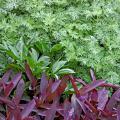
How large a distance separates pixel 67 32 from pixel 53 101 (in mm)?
608

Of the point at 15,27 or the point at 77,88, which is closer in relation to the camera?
the point at 77,88

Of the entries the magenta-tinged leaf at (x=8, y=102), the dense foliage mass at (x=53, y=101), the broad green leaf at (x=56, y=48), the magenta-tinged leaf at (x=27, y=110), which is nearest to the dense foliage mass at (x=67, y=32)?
the broad green leaf at (x=56, y=48)

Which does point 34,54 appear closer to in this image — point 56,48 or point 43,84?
point 56,48

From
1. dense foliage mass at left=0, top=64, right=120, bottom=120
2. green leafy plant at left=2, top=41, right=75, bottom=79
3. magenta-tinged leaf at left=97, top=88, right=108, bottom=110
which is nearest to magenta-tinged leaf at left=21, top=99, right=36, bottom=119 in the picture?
dense foliage mass at left=0, top=64, right=120, bottom=120

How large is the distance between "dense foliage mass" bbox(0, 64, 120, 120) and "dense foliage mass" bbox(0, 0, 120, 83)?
0.30 m

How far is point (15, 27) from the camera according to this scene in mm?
2523

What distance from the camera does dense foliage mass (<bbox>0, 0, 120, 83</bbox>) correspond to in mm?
2504

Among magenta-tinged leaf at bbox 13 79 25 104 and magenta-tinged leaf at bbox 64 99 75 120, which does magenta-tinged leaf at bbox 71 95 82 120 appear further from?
magenta-tinged leaf at bbox 13 79 25 104

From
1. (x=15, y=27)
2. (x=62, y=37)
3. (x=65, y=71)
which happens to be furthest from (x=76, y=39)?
(x=15, y=27)

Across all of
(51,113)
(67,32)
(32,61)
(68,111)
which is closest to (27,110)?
(51,113)

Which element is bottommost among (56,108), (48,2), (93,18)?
(56,108)

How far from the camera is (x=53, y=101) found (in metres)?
2.18

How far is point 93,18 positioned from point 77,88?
673mm

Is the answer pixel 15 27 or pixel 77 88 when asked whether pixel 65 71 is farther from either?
pixel 15 27
